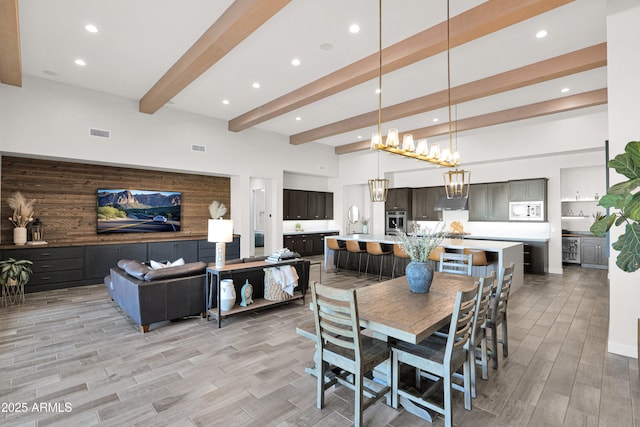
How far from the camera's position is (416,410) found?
84.7 inches

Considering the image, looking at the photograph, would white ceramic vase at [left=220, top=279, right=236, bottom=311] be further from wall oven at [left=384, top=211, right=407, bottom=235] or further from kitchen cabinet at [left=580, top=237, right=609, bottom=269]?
kitchen cabinet at [left=580, top=237, right=609, bottom=269]

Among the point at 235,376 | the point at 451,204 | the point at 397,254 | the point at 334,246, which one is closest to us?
the point at 235,376

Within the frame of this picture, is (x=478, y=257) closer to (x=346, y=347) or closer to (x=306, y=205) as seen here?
(x=346, y=347)

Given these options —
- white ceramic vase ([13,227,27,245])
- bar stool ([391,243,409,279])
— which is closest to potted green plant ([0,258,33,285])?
white ceramic vase ([13,227,27,245])

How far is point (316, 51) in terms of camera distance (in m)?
4.15

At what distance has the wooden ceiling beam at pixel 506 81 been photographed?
3957 millimetres

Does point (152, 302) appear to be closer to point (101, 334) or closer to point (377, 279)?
point (101, 334)

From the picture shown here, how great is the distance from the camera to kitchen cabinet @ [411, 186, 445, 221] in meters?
9.07

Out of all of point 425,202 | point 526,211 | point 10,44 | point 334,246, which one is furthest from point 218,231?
point 526,211

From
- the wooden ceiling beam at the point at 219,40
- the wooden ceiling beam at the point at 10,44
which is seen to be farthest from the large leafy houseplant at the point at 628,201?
the wooden ceiling beam at the point at 10,44

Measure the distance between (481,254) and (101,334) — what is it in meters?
5.70

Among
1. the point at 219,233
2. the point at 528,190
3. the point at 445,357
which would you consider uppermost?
the point at 528,190

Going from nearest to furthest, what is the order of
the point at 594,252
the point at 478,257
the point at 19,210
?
the point at 478,257
the point at 19,210
the point at 594,252

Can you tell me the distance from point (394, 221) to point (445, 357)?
7977 millimetres
